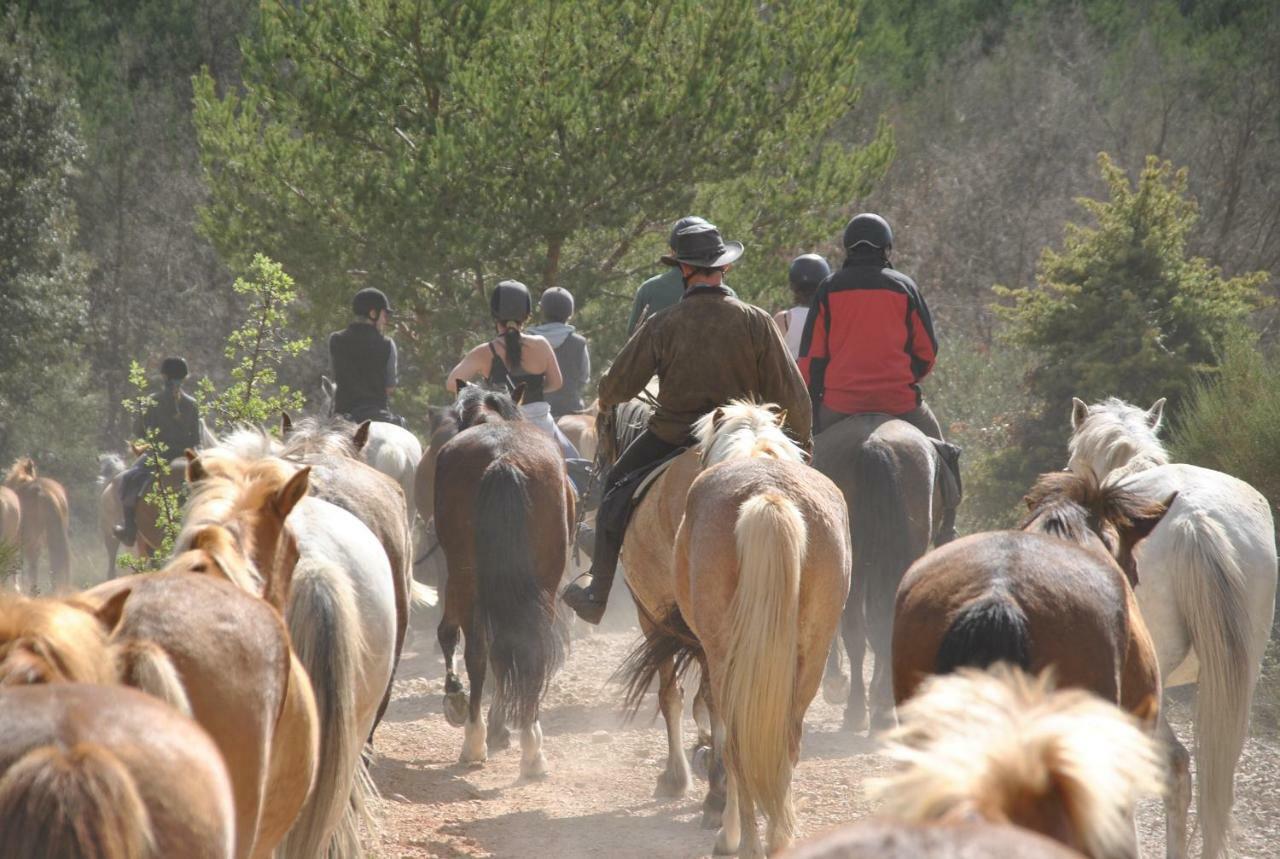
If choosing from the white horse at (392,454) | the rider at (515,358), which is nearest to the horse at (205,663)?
the rider at (515,358)

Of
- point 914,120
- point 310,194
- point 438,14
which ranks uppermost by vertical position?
point 914,120

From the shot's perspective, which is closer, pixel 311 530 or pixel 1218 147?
pixel 311 530

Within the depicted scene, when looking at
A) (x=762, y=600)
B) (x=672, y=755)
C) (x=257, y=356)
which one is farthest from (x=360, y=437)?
(x=762, y=600)

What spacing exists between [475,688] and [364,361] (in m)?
4.04

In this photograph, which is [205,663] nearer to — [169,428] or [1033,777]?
[1033,777]

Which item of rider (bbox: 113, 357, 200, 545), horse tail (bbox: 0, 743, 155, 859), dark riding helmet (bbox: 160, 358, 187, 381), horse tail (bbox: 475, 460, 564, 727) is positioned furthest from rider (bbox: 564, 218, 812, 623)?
dark riding helmet (bbox: 160, 358, 187, 381)

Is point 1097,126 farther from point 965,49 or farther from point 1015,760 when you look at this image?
point 1015,760

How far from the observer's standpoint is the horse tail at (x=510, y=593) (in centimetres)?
770

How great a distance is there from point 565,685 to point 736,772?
17.0 feet

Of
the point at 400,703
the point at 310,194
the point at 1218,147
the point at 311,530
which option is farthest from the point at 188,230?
the point at 311,530

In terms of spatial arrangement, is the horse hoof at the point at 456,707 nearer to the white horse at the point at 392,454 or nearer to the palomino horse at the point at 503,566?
the palomino horse at the point at 503,566

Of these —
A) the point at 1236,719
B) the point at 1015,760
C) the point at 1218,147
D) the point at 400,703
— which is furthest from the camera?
the point at 1218,147

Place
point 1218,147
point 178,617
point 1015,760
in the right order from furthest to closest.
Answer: point 1218,147, point 178,617, point 1015,760

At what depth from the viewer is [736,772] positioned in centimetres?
550
